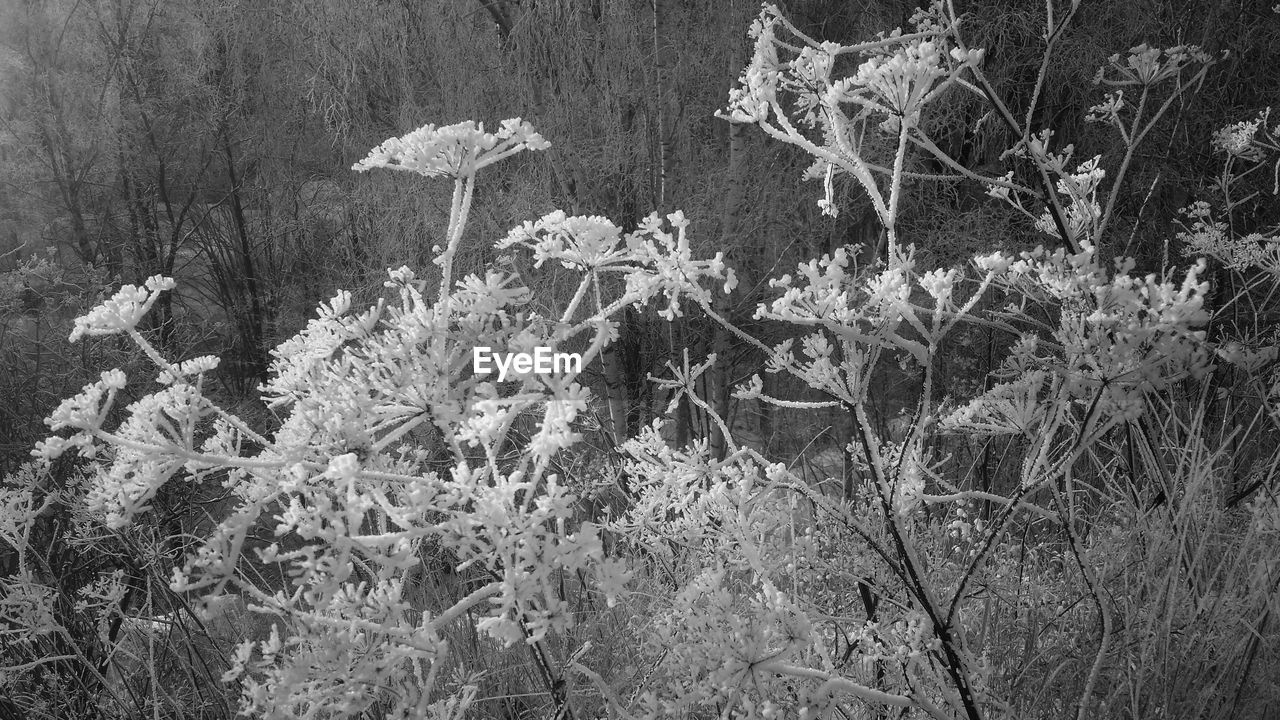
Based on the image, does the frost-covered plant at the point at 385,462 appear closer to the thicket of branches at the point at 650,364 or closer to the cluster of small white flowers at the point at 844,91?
the thicket of branches at the point at 650,364

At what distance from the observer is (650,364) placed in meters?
5.39

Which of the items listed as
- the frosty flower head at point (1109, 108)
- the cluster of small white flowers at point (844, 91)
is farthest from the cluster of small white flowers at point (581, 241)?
the frosty flower head at point (1109, 108)

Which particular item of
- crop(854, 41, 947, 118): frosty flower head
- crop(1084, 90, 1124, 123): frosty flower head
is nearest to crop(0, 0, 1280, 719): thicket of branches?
crop(854, 41, 947, 118): frosty flower head

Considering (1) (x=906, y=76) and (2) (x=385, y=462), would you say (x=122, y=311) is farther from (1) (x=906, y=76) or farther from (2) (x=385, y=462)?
(1) (x=906, y=76)

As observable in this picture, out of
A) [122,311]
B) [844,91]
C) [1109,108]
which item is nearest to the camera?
[122,311]

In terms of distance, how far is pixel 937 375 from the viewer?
4.52 m

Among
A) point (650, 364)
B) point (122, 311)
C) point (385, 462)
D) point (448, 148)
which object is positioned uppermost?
point (448, 148)

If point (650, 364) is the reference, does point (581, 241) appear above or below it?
above

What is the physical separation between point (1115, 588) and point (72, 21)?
30.8 ft

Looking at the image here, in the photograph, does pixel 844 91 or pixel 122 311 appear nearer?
pixel 122 311

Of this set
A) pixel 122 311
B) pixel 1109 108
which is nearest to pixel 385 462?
pixel 122 311

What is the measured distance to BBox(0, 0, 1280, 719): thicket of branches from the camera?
778mm

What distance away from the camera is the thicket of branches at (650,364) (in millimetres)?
778

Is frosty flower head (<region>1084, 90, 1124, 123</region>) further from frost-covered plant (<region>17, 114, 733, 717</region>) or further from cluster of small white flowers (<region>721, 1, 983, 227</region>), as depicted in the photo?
frost-covered plant (<region>17, 114, 733, 717</region>)
